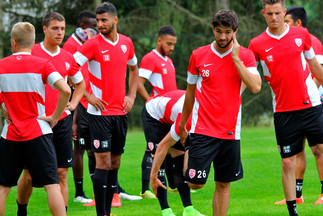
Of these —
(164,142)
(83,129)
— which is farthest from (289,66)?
(83,129)

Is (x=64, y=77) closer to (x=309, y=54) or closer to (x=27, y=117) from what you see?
(x=27, y=117)

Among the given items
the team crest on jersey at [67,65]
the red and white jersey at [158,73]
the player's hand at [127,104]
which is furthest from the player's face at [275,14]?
the red and white jersey at [158,73]

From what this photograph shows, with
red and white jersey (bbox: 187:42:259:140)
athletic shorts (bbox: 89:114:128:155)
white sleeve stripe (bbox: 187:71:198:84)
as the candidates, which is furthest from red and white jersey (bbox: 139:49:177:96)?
red and white jersey (bbox: 187:42:259:140)

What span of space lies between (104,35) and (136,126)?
1304 cm

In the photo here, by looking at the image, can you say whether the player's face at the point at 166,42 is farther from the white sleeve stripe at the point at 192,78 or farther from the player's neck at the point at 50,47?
the white sleeve stripe at the point at 192,78

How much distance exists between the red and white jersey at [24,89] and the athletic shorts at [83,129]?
259 centimetres

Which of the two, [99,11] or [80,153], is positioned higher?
[99,11]

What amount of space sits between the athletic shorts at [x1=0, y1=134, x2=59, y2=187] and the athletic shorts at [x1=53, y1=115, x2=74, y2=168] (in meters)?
0.99

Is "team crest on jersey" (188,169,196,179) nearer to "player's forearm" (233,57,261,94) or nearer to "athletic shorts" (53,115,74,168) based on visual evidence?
"player's forearm" (233,57,261,94)

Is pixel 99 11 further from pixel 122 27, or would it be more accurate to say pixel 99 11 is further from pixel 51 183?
pixel 122 27

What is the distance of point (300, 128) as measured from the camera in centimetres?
647

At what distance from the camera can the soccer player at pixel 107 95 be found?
693 centimetres

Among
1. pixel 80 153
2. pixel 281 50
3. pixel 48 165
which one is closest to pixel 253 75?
pixel 281 50

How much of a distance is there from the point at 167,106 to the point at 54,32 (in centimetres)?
169
